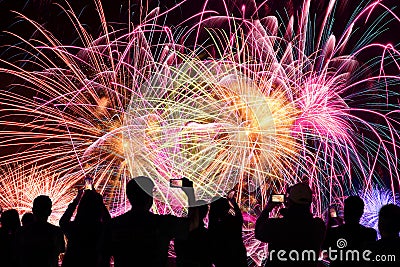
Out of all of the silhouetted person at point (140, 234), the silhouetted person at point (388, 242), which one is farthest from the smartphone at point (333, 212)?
the silhouetted person at point (140, 234)

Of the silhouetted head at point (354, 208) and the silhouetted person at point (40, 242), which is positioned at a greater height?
the silhouetted head at point (354, 208)

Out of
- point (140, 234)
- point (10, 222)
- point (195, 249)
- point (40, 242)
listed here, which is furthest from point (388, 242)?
point (10, 222)

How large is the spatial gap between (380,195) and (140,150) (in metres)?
12.6

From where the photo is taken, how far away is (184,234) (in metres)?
5.68

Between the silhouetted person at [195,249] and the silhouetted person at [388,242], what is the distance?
203cm

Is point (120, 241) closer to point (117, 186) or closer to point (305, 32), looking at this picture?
point (305, 32)

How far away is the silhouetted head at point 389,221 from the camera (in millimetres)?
5406

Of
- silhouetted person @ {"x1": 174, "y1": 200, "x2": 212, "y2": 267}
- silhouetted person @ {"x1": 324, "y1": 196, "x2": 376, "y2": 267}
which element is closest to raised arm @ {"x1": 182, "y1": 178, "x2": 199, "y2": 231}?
silhouetted person @ {"x1": 174, "y1": 200, "x2": 212, "y2": 267}

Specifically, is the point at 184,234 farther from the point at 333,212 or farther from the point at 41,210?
the point at 333,212

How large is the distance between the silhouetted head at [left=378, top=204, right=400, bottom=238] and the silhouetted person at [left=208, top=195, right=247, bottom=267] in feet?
7.89

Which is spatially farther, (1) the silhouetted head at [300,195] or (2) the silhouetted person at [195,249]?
(2) the silhouetted person at [195,249]

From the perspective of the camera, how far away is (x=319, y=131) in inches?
633

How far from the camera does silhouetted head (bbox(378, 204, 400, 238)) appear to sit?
17.7 ft

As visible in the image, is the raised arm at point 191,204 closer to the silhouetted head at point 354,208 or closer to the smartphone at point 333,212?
the silhouetted head at point 354,208
